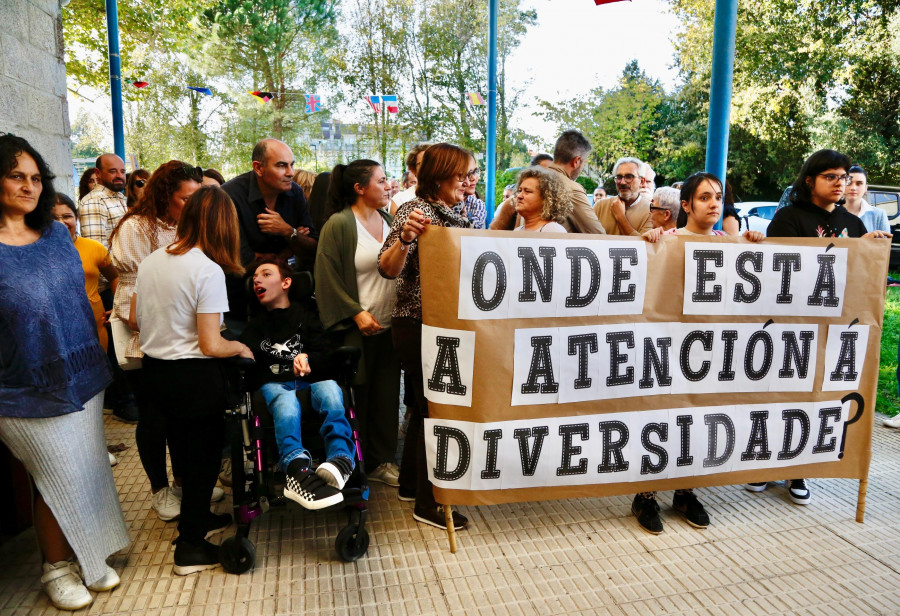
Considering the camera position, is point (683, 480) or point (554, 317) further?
point (683, 480)

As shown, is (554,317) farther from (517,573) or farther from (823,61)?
(823,61)

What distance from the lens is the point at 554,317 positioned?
3.10m

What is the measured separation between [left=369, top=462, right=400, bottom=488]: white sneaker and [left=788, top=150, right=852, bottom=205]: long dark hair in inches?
122

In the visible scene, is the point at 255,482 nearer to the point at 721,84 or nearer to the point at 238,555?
the point at 238,555

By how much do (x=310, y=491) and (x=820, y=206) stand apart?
3467 millimetres

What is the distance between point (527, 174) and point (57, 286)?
2.36 meters

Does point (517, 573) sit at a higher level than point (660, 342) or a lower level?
lower

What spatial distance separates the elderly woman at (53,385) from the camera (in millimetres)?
2410

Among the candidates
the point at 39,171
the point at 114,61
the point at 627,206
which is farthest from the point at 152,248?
the point at 114,61

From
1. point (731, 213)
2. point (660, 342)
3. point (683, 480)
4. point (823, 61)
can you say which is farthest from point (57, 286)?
point (823, 61)

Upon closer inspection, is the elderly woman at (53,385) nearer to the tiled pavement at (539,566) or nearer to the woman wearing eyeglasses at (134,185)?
the tiled pavement at (539,566)

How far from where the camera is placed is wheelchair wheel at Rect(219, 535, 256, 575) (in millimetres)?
2865

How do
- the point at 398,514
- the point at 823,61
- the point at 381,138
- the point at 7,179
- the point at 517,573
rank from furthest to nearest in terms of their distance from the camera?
the point at 381,138 → the point at 823,61 → the point at 398,514 → the point at 517,573 → the point at 7,179

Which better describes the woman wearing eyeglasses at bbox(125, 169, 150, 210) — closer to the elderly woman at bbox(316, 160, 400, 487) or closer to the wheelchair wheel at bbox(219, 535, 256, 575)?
the elderly woman at bbox(316, 160, 400, 487)
